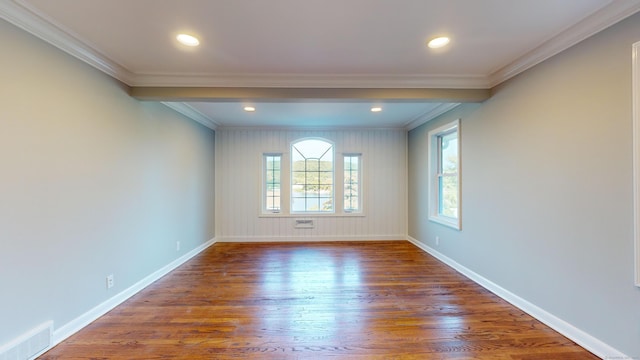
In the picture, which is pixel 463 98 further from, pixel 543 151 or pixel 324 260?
pixel 324 260

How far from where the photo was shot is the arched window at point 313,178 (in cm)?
575

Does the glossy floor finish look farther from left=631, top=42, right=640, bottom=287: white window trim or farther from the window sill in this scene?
left=631, top=42, right=640, bottom=287: white window trim

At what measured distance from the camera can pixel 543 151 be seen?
7.77 feet

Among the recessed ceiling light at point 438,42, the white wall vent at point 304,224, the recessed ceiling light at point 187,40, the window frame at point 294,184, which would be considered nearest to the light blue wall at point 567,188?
the recessed ceiling light at point 438,42

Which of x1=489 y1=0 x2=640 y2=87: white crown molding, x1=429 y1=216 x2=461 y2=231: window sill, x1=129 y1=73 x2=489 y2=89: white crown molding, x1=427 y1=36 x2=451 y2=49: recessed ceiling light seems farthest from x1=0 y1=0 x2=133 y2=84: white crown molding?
x1=429 y1=216 x2=461 y2=231: window sill

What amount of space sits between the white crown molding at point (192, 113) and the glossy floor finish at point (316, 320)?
2.35m

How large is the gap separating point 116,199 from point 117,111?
0.91 m

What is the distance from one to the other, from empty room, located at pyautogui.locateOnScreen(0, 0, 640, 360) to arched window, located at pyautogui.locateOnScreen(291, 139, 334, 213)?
6.07ft

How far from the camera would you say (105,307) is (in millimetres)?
2545

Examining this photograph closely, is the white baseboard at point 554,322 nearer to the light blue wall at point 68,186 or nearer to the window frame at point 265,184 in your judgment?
the window frame at point 265,184

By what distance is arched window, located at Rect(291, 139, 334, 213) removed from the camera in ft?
18.9

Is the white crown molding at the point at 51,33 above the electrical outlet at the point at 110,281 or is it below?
above

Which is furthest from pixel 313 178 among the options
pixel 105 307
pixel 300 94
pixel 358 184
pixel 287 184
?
pixel 105 307

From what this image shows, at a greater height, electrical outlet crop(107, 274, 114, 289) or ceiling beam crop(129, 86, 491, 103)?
ceiling beam crop(129, 86, 491, 103)
